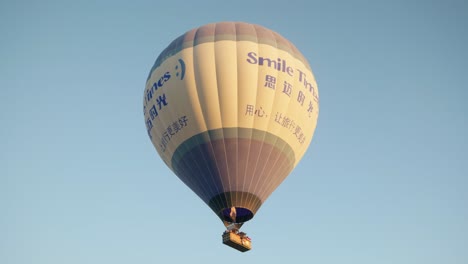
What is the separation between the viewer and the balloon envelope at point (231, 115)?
22.5 metres

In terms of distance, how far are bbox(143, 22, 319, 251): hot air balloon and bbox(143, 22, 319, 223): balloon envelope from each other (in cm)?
4

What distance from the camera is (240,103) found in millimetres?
22594

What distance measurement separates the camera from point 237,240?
21.8 meters

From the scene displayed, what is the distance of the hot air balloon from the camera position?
22.5 meters

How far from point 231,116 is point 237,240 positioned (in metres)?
4.83

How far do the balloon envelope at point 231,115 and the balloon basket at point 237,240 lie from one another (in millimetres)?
623

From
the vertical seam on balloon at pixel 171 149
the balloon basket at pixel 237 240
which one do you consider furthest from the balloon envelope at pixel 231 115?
the balloon basket at pixel 237 240

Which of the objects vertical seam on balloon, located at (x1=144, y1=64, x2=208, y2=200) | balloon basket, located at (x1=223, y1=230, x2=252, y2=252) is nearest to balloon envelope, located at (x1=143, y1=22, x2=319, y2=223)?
vertical seam on balloon, located at (x1=144, y1=64, x2=208, y2=200)

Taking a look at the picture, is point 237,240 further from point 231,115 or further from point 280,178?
point 231,115

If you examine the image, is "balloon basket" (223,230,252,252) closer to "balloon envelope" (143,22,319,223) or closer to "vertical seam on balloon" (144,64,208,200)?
"balloon envelope" (143,22,319,223)

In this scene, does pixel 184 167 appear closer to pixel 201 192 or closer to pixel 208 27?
pixel 201 192

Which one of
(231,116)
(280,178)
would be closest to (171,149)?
(231,116)

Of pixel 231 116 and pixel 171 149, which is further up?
pixel 231 116

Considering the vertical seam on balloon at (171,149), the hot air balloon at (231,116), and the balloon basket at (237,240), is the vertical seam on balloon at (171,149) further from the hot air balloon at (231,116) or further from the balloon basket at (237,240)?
the balloon basket at (237,240)
